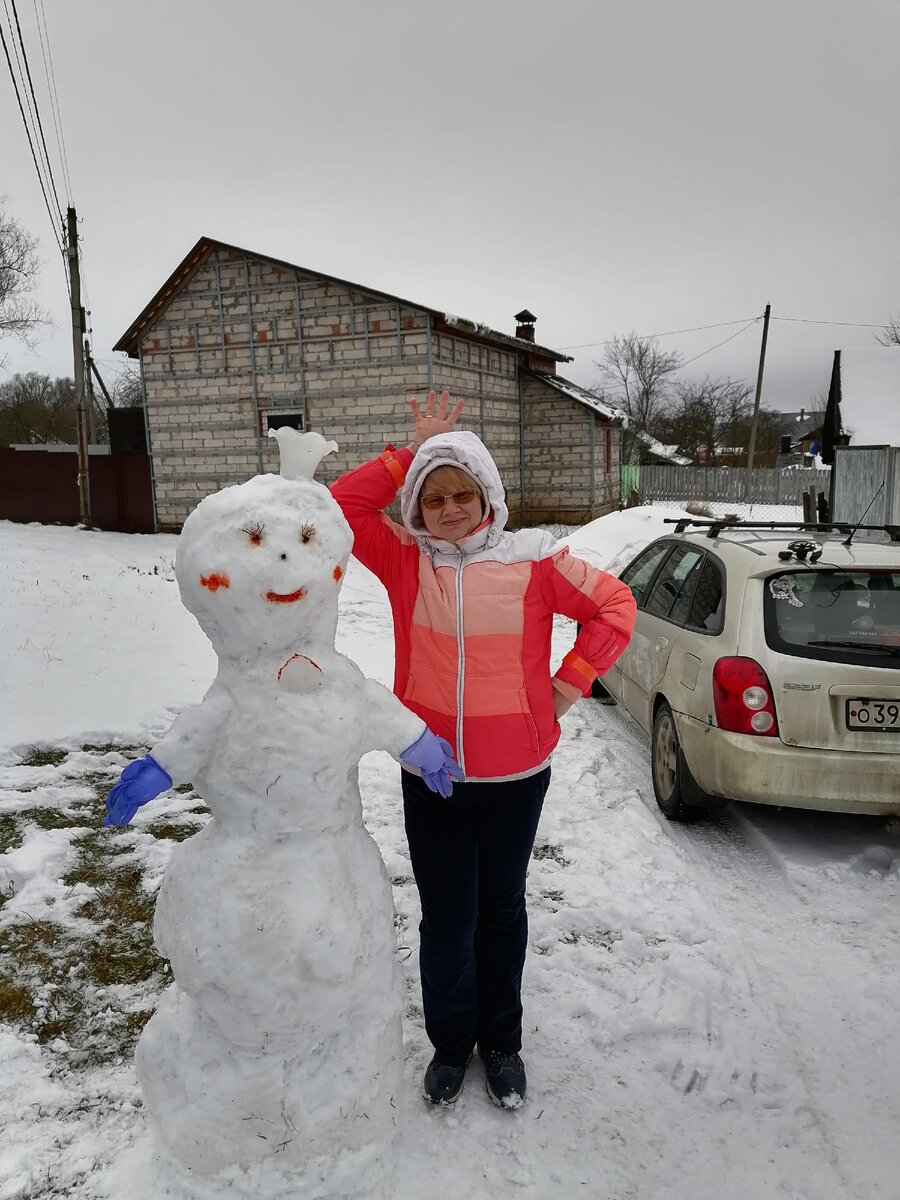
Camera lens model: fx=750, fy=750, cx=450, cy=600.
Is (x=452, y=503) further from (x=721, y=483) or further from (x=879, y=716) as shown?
(x=721, y=483)

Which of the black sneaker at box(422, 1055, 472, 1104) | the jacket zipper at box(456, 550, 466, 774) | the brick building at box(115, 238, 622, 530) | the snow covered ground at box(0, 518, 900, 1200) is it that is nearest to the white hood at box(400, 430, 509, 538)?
the jacket zipper at box(456, 550, 466, 774)

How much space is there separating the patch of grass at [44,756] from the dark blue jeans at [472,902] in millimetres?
3288

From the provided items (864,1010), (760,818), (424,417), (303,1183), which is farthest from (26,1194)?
(760,818)

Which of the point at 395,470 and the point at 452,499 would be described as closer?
the point at 452,499

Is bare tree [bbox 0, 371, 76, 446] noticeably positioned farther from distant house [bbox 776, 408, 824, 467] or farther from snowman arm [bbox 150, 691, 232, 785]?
distant house [bbox 776, 408, 824, 467]

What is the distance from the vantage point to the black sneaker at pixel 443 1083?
7.43 ft

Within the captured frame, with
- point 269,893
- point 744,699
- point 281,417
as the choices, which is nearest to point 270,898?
point 269,893

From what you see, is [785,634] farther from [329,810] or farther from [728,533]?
[329,810]

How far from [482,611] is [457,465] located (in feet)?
1.41

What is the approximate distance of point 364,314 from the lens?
14.0 m

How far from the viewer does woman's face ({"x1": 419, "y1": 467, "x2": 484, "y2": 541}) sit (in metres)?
2.17

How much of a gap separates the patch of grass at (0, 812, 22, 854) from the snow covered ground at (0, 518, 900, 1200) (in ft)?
0.05

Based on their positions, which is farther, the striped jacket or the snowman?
the striped jacket

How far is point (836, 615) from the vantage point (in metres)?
3.71
